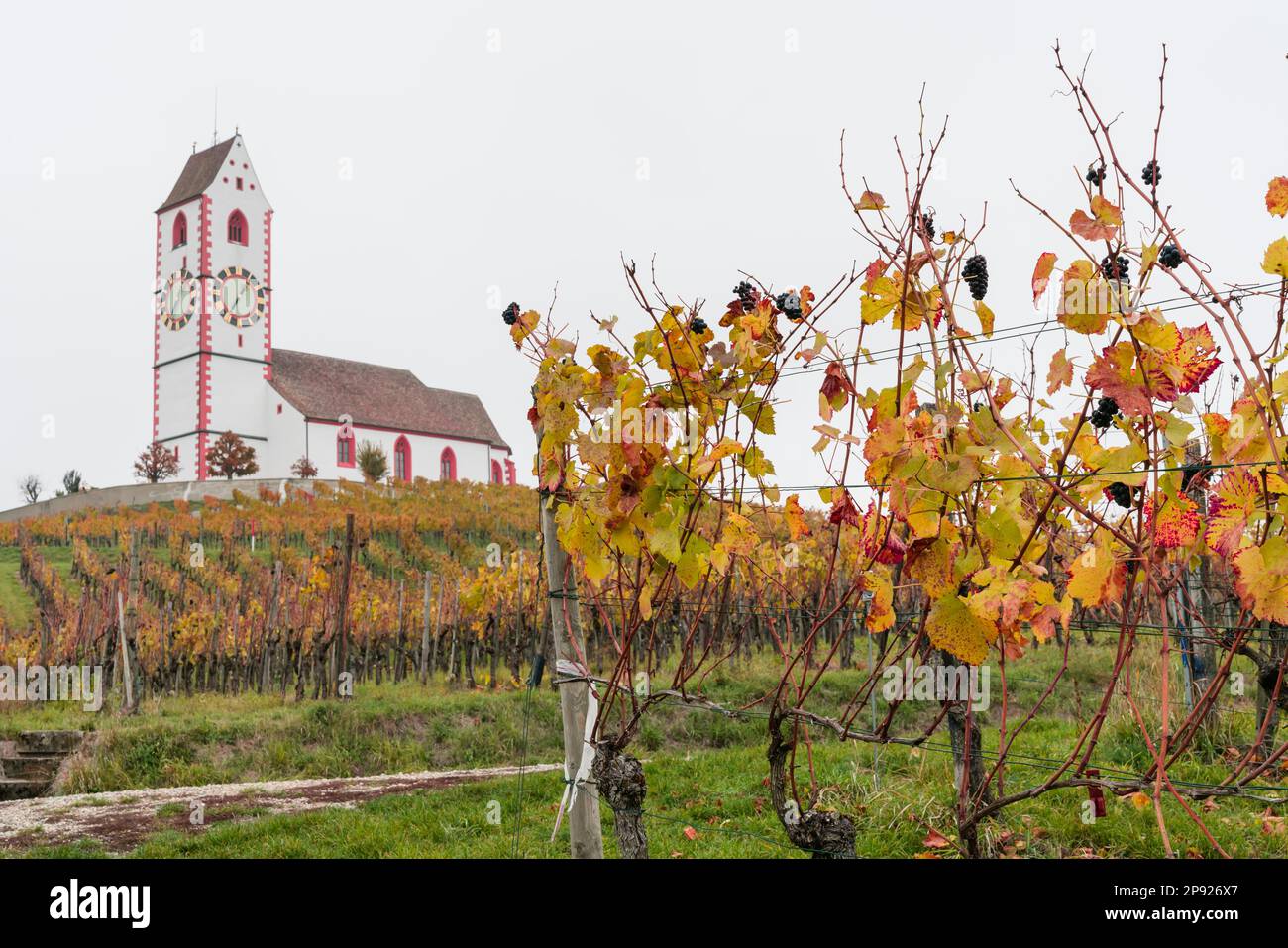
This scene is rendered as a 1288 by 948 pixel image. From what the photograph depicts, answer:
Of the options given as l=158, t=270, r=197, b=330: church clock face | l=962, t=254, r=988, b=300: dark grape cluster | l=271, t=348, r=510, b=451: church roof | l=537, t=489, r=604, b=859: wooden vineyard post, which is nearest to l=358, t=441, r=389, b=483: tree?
l=271, t=348, r=510, b=451: church roof

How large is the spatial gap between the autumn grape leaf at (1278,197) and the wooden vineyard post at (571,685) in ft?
6.90

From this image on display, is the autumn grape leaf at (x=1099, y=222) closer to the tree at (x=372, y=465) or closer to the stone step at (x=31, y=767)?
the stone step at (x=31, y=767)

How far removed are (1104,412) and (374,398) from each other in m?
46.4

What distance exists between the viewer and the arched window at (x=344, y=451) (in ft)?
143

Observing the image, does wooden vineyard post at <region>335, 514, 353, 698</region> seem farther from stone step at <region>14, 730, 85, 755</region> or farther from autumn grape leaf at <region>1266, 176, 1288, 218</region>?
autumn grape leaf at <region>1266, 176, 1288, 218</region>

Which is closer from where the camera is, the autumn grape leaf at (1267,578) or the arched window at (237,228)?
the autumn grape leaf at (1267,578)

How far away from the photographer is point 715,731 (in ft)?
Answer: 32.3

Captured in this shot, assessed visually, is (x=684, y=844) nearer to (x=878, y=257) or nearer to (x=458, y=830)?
(x=458, y=830)

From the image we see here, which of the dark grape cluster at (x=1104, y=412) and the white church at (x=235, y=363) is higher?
the white church at (x=235, y=363)

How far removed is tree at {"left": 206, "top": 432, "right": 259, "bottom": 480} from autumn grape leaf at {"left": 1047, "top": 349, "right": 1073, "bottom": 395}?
37.9 m

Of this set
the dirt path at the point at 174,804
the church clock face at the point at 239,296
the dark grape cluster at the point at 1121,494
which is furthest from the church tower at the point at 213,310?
the dark grape cluster at the point at 1121,494

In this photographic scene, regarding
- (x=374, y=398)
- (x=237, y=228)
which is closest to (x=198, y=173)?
(x=237, y=228)
